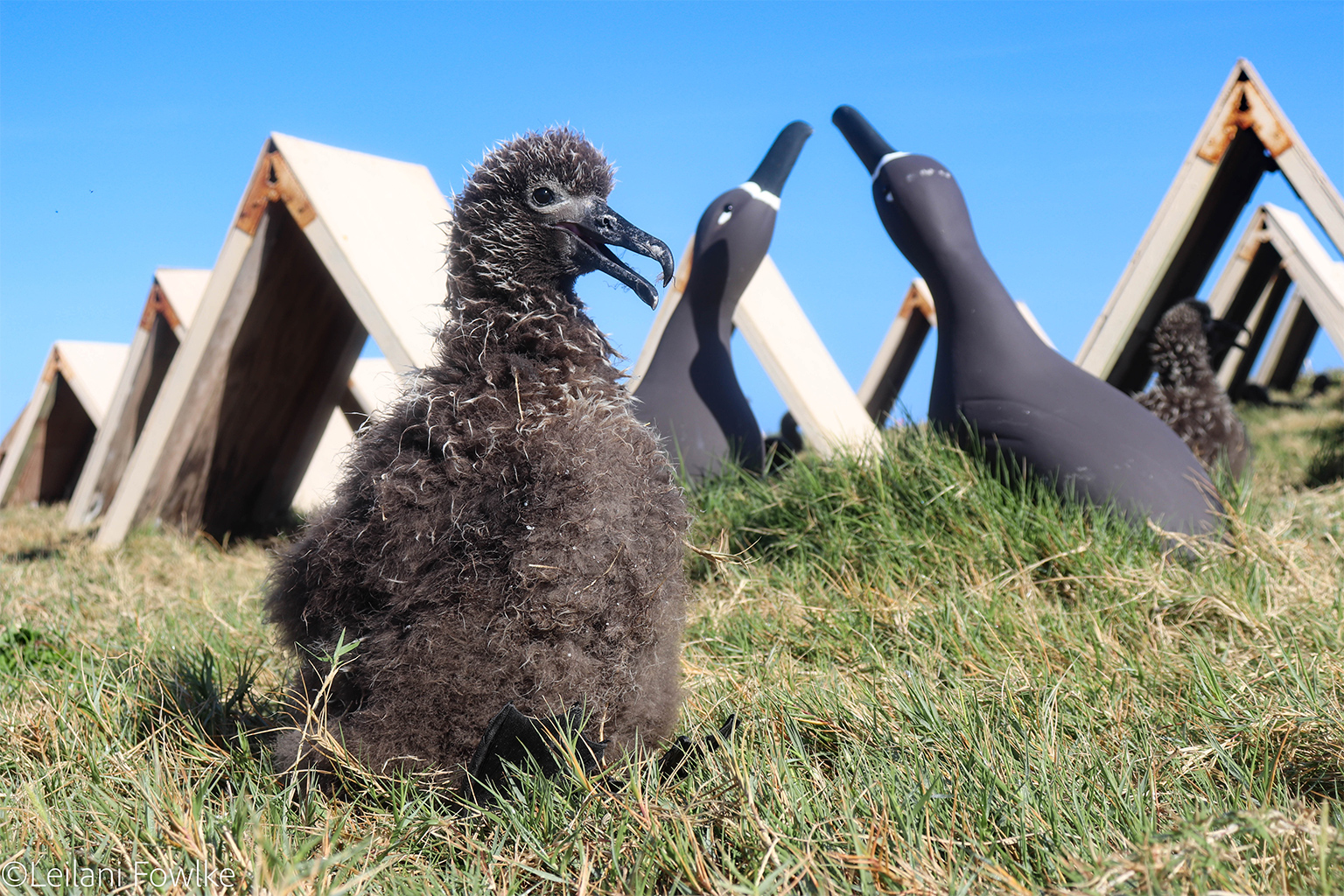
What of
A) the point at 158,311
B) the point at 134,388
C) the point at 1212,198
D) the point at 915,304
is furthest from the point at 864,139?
the point at 134,388

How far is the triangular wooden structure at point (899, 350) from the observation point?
7898 mm

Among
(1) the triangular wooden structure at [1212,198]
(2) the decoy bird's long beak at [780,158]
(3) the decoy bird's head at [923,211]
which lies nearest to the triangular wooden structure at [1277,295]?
(1) the triangular wooden structure at [1212,198]

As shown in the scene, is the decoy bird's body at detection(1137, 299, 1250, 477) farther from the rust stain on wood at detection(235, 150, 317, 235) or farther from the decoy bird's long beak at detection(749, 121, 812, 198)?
the rust stain on wood at detection(235, 150, 317, 235)

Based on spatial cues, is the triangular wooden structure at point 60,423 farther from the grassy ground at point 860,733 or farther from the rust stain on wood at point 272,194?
the grassy ground at point 860,733

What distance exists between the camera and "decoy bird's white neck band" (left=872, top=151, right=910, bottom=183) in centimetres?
381

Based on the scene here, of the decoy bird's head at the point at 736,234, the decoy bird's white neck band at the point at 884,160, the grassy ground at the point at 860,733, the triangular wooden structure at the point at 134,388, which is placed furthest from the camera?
the triangular wooden structure at the point at 134,388

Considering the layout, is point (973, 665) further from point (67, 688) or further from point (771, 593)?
point (67, 688)

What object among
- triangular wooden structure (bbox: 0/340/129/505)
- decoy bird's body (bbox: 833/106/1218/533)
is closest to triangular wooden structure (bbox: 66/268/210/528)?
triangular wooden structure (bbox: 0/340/129/505)

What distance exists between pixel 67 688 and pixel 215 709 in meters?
0.41

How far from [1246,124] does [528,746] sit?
4618 millimetres

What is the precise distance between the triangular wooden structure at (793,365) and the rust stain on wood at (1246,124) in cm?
216

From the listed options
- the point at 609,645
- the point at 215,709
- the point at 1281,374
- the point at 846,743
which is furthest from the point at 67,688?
the point at 1281,374

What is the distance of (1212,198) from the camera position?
503 centimetres

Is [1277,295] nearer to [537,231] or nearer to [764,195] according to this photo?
[764,195]
